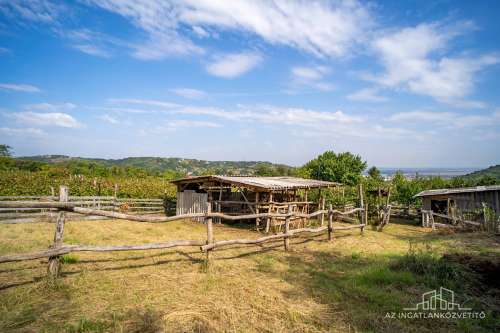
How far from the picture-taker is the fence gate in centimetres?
1677

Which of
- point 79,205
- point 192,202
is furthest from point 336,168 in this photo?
point 79,205

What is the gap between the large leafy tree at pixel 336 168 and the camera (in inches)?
1273

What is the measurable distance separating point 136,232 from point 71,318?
8491 mm

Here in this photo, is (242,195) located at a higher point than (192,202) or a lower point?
higher

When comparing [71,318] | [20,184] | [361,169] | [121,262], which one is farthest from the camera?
[361,169]

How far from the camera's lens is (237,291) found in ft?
17.6

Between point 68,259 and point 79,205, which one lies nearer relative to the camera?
point 68,259

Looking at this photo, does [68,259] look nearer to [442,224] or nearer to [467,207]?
[442,224]

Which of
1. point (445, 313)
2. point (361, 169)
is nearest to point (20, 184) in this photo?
point (445, 313)

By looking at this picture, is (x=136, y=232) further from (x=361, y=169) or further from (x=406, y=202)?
(x=361, y=169)

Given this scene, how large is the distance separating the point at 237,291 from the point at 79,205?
17.0 metres

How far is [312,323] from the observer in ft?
13.9

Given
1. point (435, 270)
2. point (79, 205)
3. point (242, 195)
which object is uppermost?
point (242, 195)

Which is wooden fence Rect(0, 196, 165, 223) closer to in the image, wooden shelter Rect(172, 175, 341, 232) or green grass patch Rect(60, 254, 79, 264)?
wooden shelter Rect(172, 175, 341, 232)
